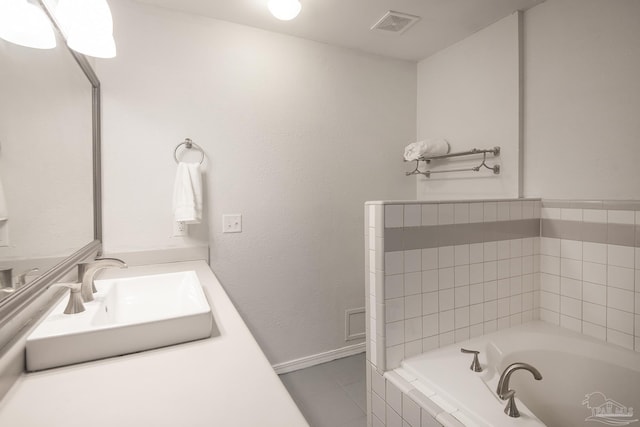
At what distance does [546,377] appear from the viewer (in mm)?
1396

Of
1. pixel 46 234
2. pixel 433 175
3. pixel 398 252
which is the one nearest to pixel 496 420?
pixel 398 252

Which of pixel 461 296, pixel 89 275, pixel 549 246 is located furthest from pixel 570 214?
pixel 89 275

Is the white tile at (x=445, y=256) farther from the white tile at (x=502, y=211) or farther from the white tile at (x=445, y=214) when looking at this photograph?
the white tile at (x=502, y=211)

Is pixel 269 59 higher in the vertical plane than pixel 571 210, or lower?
higher

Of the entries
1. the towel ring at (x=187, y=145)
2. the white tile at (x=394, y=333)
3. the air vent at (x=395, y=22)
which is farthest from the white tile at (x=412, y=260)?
the air vent at (x=395, y=22)

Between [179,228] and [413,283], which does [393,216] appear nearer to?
[413,283]

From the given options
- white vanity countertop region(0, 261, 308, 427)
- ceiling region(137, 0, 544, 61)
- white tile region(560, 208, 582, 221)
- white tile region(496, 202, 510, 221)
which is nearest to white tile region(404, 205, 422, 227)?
white tile region(496, 202, 510, 221)

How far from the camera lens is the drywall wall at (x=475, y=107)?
6.17ft

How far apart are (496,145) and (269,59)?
5.06ft

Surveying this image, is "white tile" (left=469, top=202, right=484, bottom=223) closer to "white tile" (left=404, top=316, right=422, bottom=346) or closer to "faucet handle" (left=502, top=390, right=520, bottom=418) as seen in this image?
"white tile" (left=404, top=316, right=422, bottom=346)

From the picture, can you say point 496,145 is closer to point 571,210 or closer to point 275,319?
point 571,210

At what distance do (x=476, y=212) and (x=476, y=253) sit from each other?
0.64ft

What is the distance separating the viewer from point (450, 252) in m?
1.42

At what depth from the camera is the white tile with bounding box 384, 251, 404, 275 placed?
1.28 meters
